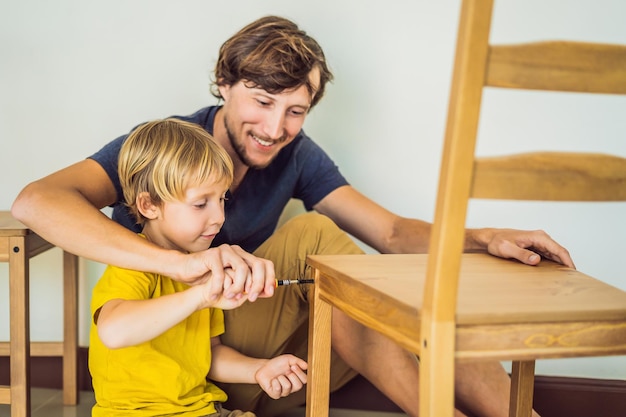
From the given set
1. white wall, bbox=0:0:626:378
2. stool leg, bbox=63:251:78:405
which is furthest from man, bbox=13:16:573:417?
stool leg, bbox=63:251:78:405

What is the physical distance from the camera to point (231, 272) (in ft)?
4.17

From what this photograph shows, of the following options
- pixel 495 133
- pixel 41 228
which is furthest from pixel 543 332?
pixel 495 133

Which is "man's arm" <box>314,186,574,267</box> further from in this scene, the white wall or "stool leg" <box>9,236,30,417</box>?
"stool leg" <box>9,236,30,417</box>

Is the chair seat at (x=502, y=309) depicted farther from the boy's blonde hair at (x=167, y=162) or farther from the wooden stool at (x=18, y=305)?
the wooden stool at (x=18, y=305)

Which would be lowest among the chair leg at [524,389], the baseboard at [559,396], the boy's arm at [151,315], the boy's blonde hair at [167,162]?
the baseboard at [559,396]

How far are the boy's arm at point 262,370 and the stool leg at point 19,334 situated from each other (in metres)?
0.44

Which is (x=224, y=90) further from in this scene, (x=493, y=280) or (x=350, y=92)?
(x=493, y=280)

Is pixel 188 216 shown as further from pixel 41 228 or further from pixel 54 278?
pixel 54 278

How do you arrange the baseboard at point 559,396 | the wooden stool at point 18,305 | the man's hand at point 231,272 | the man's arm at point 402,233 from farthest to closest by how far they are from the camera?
the baseboard at point 559,396
the wooden stool at point 18,305
the man's arm at point 402,233
the man's hand at point 231,272

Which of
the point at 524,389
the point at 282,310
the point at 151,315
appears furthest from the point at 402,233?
the point at 151,315

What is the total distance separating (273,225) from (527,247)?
794 millimetres

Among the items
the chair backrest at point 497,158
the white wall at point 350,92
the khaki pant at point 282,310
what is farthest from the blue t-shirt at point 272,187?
the chair backrest at point 497,158

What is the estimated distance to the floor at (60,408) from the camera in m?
2.04

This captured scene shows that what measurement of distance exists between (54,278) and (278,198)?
2.53 ft
